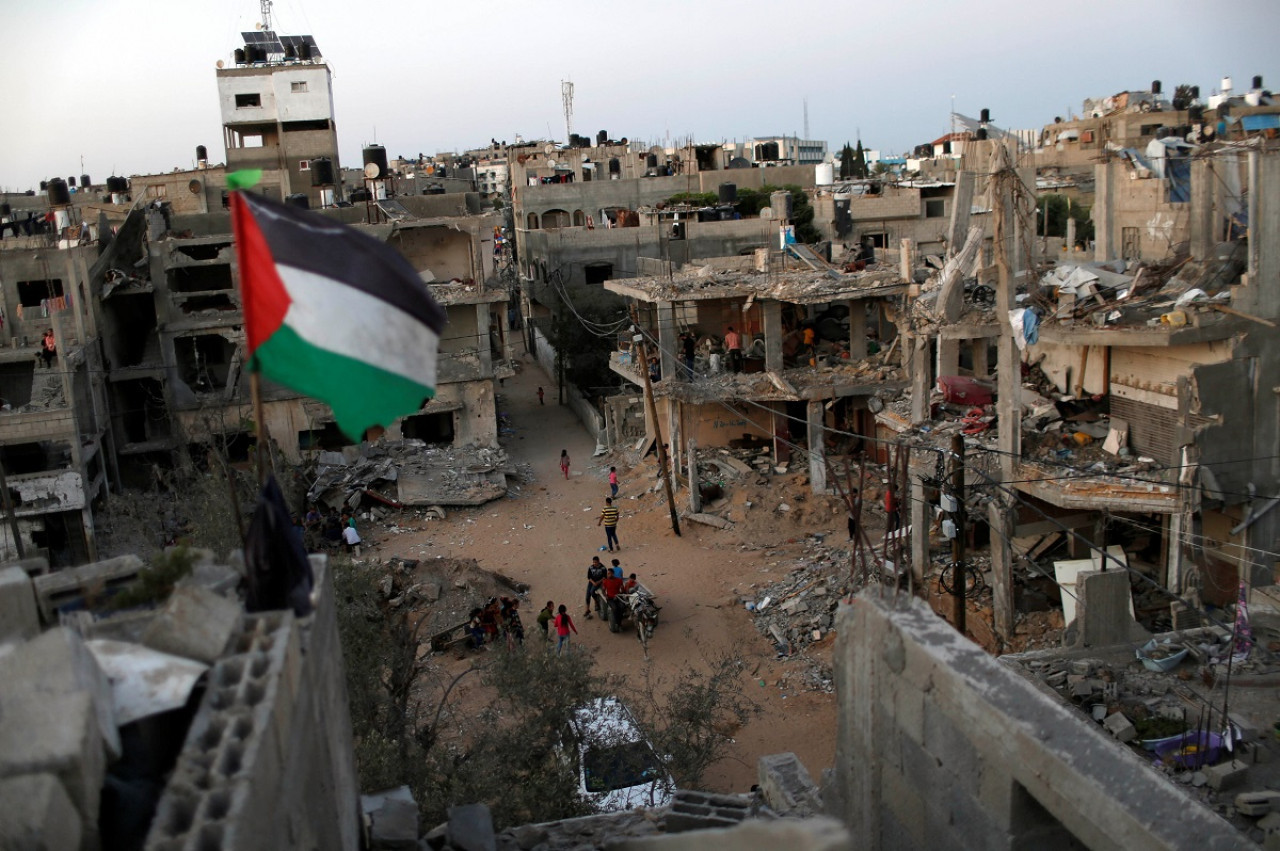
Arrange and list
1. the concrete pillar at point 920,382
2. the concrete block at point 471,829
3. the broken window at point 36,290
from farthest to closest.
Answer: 1. the broken window at point 36,290
2. the concrete pillar at point 920,382
3. the concrete block at point 471,829

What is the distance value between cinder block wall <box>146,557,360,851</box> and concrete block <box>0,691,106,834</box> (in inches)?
11.3

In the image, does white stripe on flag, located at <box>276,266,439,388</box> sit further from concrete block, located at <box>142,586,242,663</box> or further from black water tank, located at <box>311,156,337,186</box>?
black water tank, located at <box>311,156,337,186</box>

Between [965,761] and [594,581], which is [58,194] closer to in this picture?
[594,581]

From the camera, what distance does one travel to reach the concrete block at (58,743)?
4.09m

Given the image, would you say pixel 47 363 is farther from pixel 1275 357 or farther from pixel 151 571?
pixel 1275 357

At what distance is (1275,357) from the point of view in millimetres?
17203

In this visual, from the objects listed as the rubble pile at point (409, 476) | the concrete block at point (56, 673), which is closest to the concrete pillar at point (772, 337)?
the rubble pile at point (409, 476)

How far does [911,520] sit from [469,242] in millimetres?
21075

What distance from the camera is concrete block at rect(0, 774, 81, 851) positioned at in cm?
383

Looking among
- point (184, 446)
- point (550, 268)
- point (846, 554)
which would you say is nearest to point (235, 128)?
point (550, 268)

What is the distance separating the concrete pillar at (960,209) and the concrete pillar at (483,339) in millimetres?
16506

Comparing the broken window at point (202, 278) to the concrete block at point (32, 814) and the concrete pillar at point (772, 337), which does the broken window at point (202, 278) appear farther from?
the concrete block at point (32, 814)

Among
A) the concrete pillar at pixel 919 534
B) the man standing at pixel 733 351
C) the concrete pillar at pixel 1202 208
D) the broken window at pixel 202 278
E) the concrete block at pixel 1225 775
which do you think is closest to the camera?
the concrete block at pixel 1225 775

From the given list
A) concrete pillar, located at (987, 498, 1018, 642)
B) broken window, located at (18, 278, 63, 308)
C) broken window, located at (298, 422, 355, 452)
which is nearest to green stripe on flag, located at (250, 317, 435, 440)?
concrete pillar, located at (987, 498, 1018, 642)
